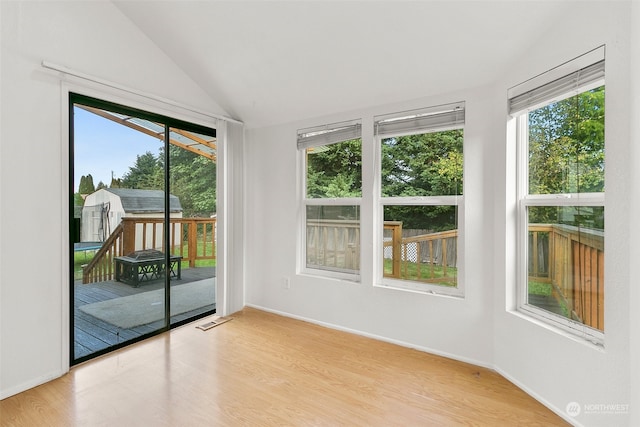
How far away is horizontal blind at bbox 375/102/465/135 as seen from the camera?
95.6 inches

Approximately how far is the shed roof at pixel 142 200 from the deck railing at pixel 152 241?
0.33ft

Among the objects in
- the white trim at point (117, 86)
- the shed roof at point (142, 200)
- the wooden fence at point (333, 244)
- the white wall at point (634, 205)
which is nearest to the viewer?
the white wall at point (634, 205)

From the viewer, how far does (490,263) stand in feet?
7.47

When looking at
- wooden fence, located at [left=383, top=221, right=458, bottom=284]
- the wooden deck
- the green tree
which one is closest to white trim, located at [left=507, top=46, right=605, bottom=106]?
wooden fence, located at [left=383, top=221, right=458, bottom=284]

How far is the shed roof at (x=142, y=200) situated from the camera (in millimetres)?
2625

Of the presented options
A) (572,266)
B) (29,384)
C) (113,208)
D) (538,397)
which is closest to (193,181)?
(113,208)

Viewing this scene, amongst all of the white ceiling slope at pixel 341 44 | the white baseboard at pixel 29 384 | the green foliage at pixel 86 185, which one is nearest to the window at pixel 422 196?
the white ceiling slope at pixel 341 44

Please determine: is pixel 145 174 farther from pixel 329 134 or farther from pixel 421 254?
pixel 421 254

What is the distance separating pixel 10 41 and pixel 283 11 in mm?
1743

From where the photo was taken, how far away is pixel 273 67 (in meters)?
2.66

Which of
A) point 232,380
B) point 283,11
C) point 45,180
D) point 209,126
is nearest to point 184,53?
point 209,126

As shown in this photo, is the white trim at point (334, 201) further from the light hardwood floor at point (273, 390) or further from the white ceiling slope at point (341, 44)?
the light hardwood floor at point (273, 390)

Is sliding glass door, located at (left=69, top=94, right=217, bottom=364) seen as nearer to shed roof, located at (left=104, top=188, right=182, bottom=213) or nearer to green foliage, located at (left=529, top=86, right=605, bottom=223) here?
shed roof, located at (left=104, top=188, right=182, bottom=213)

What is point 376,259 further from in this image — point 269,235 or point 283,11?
point 283,11
